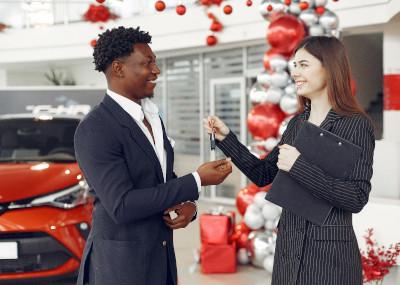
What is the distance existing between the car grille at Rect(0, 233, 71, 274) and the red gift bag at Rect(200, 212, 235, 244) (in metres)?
1.51

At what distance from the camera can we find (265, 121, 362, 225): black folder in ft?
5.10

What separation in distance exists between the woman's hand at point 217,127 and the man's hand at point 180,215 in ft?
1.02

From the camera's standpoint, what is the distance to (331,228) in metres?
1.61

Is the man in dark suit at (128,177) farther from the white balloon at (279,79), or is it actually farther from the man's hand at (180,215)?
the white balloon at (279,79)

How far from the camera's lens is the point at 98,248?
60.4 inches

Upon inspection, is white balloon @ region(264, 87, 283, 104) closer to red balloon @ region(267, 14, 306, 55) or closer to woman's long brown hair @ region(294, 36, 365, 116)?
red balloon @ region(267, 14, 306, 55)

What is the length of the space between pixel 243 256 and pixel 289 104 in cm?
137

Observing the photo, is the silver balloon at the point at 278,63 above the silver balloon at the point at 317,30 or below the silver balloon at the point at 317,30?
below

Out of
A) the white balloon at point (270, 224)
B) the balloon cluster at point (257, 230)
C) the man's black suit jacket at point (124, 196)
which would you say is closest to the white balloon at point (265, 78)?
the balloon cluster at point (257, 230)

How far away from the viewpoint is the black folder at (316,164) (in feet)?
5.10

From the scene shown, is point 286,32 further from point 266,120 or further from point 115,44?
point 115,44

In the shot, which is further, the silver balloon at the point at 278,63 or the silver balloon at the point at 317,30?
the silver balloon at the point at 278,63

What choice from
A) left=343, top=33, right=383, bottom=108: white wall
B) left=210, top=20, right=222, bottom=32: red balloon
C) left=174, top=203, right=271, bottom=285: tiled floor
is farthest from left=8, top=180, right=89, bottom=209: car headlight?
left=343, top=33, right=383, bottom=108: white wall

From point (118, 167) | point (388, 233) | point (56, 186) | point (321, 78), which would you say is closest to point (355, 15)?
point (388, 233)
